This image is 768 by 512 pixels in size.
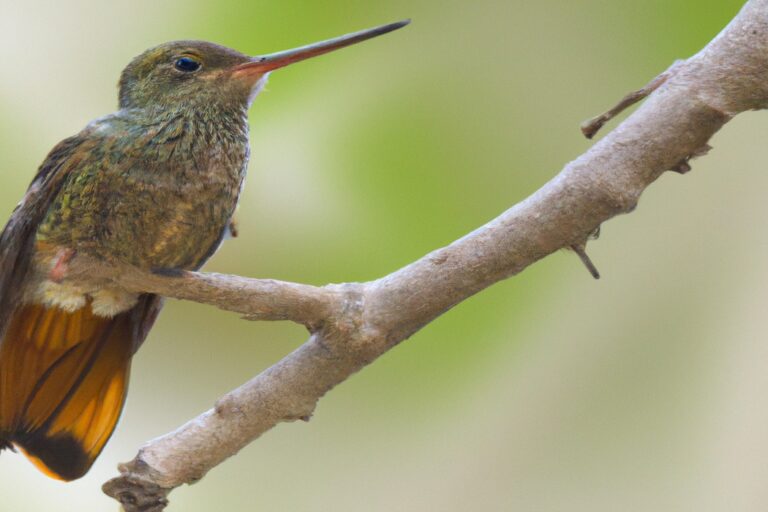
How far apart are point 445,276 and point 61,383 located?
0.56m

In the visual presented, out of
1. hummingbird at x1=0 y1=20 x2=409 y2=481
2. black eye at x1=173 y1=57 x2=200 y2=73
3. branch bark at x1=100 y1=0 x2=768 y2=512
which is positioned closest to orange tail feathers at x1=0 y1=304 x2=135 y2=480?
hummingbird at x1=0 y1=20 x2=409 y2=481

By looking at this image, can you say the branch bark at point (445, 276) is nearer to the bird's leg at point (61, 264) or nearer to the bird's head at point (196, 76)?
the bird's leg at point (61, 264)

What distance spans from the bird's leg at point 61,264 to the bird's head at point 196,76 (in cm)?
22

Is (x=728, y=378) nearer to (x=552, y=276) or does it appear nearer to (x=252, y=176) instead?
(x=552, y=276)

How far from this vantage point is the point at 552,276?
5.72ft

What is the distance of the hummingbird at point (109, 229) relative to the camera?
112 cm

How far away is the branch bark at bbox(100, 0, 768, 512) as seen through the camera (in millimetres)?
901

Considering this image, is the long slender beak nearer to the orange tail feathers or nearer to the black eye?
the black eye

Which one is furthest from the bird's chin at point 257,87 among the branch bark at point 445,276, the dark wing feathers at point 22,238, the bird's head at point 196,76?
the branch bark at point 445,276

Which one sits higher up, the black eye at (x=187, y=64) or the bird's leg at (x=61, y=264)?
the black eye at (x=187, y=64)

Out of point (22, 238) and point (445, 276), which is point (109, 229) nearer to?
point (22, 238)

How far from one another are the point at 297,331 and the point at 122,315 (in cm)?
57

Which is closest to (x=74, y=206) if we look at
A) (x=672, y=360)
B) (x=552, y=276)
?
(x=552, y=276)

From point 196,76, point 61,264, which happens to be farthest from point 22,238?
point 196,76
